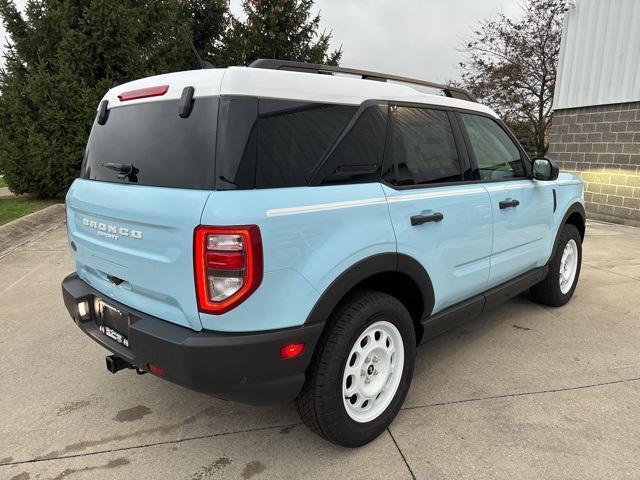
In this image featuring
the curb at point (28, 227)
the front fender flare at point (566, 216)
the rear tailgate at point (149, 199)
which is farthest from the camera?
the curb at point (28, 227)

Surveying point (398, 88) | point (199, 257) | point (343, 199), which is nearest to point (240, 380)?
point (199, 257)

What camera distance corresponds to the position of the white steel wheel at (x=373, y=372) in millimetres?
2303

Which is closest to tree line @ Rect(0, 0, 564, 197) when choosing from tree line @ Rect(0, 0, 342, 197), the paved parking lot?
tree line @ Rect(0, 0, 342, 197)

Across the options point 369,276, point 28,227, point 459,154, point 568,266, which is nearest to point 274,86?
point 369,276

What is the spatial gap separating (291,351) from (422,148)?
4.74 feet

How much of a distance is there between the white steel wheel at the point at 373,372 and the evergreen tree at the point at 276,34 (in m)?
12.8

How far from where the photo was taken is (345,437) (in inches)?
88.6

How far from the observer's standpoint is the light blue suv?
1843 mm

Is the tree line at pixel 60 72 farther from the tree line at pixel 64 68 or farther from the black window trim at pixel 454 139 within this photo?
the black window trim at pixel 454 139

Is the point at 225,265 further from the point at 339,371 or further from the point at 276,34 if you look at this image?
the point at 276,34

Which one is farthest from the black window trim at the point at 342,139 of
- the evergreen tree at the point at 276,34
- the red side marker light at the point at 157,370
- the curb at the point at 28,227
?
the evergreen tree at the point at 276,34

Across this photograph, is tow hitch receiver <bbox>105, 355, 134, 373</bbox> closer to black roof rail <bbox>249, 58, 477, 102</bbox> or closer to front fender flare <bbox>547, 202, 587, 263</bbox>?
black roof rail <bbox>249, 58, 477, 102</bbox>

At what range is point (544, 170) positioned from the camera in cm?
355

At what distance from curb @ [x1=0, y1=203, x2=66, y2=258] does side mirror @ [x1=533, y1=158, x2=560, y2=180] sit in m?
6.76
